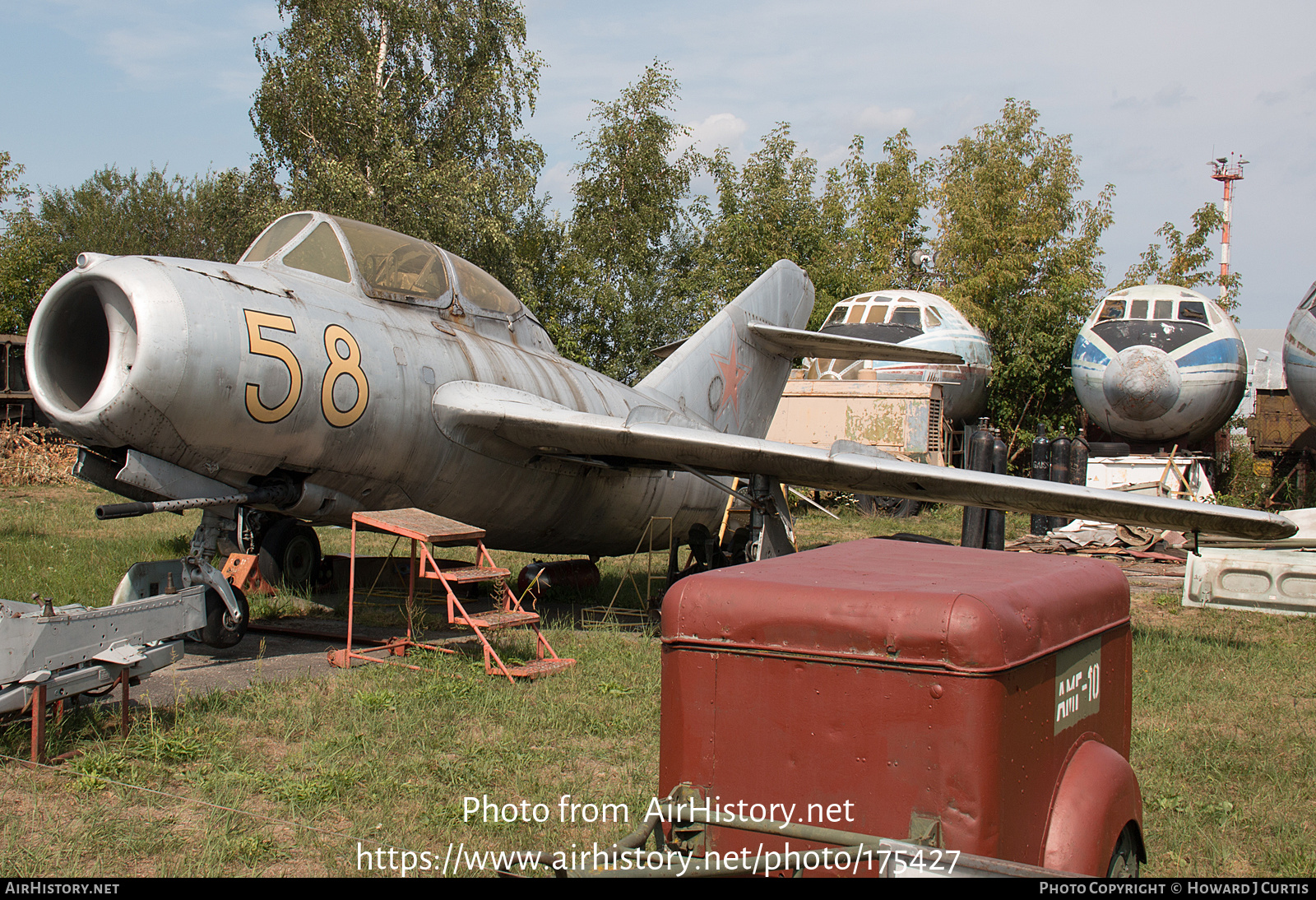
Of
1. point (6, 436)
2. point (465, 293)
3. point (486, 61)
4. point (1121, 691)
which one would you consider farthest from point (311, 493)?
point (486, 61)

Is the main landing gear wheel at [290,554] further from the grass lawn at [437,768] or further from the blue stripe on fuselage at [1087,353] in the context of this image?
the blue stripe on fuselage at [1087,353]

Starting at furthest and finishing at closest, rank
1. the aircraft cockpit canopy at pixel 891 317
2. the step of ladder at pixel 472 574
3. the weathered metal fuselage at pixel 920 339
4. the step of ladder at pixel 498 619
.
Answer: the aircraft cockpit canopy at pixel 891 317
the weathered metal fuselage at pixel 920 339
the step of ladder at pixel 472 574
the step of ladder at pixel 498 619

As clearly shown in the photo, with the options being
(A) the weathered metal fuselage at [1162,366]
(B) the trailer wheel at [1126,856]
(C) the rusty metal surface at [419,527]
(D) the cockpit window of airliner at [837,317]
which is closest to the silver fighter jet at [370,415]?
(C) the rusty metal surface at [419,527]

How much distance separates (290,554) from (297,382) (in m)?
4.46

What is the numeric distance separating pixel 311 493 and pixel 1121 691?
5.83m

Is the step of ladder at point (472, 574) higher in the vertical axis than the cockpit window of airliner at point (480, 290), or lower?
lower

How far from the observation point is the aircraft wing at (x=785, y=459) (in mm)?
7734

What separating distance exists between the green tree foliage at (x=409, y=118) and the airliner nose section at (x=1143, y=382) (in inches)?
668

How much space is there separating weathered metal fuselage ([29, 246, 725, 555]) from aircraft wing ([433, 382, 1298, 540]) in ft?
0.73

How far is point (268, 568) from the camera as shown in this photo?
10195 mm

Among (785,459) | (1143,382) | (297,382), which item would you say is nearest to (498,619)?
(297,382)

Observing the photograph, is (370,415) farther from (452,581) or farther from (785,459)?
(785,459)

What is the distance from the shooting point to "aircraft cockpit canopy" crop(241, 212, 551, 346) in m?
7.84
